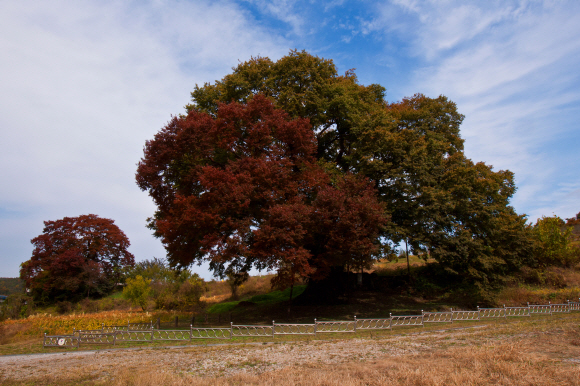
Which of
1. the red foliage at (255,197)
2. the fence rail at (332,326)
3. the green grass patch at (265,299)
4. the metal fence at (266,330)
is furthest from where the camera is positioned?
the green grass patch at (265,299)

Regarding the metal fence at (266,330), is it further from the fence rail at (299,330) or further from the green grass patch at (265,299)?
the green grass patch at (265,299)

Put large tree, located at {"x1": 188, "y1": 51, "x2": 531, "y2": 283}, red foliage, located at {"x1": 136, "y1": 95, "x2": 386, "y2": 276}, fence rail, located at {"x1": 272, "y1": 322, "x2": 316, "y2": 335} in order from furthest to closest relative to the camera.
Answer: large tree, located at {"x1": 188, "y1": 51, "x2": 531, "y2": 283} < red foliage, located at {"x1": 136, "y1": 95, "x2": 386, "y2": 276} < fence rail, located at {"x1": 272, "y1": 322, "x2": 316, "y2": 335}

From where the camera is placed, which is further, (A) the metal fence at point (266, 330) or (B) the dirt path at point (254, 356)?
(A) the metal fence at point (266, 330)

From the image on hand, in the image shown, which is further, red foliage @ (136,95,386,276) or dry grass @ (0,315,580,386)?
red foliage @ (136,95,386,276)

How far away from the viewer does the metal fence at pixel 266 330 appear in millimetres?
13406

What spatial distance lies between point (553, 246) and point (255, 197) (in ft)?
75.9

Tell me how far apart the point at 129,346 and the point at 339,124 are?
689 inches

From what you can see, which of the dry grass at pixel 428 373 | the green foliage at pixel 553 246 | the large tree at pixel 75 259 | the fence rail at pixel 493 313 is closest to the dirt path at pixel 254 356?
the dry grass at pixel 428 373

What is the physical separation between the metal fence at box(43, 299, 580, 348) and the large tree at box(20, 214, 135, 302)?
21.1 m

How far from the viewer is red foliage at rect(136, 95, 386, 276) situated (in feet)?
53.4

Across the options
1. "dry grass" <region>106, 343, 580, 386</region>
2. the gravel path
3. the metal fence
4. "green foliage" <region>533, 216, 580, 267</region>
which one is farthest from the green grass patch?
"dry grass" <region>106, 343, 580, 386</region>

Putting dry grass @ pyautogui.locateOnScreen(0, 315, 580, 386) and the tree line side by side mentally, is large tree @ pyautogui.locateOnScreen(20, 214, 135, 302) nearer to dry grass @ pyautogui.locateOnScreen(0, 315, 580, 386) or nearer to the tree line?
the tree line

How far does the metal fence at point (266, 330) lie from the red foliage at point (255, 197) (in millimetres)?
2817

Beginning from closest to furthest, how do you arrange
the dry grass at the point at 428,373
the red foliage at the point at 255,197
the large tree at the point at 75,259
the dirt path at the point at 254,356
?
1. the dry grass at the point at 428,373
2. the dirt path at the point at 254,356
3. the red foliage at the point at 255,197
4. the large tree at the point at 75,259
